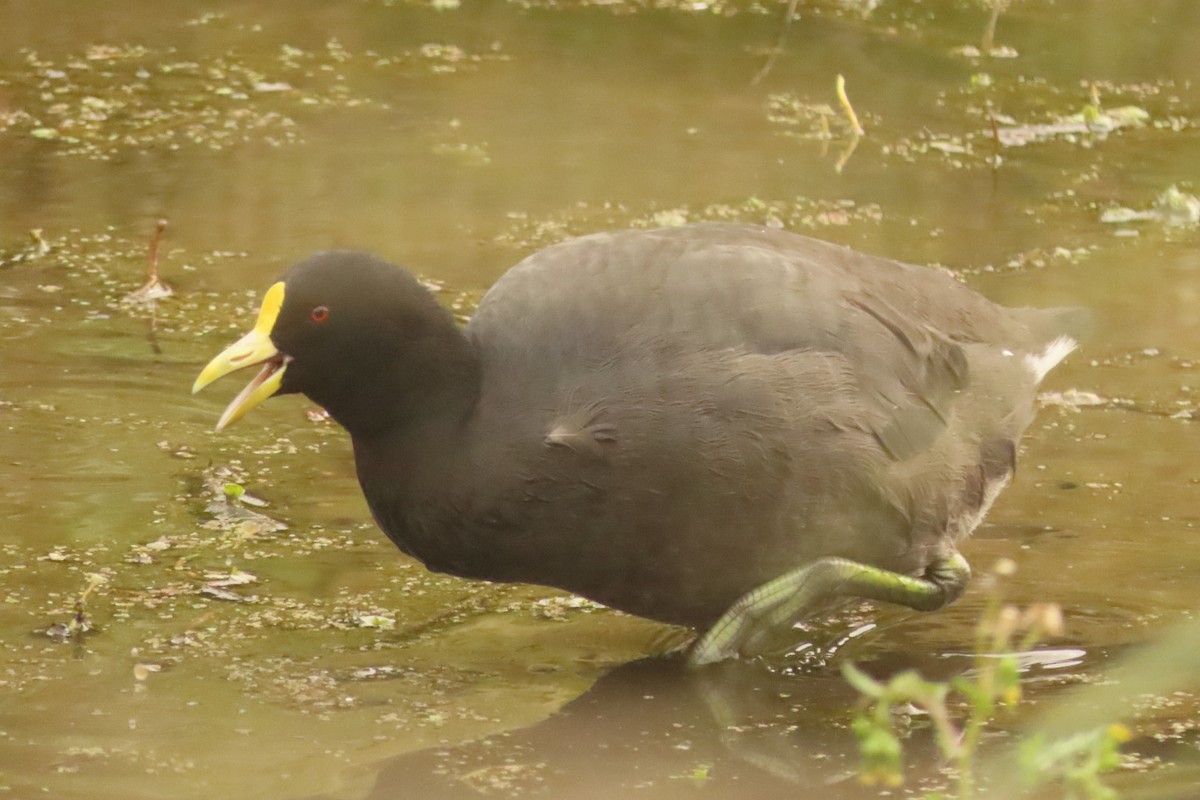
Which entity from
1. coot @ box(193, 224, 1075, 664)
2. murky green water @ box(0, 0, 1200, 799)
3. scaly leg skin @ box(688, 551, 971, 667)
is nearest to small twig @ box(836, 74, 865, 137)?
murky green water @ box(0, 0, 1200, 799)

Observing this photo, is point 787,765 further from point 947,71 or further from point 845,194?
point 947,71

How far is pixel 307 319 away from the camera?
346 cm

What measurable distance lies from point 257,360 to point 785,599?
1.20 metres

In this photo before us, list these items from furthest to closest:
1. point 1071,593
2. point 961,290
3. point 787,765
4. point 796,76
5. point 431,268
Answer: point 796,76 → point 431,268 → point 961,290 → point 1071,593 → point 787,765

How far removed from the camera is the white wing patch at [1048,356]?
4.45m

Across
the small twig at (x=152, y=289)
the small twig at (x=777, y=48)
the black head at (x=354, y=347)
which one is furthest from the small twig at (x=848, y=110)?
the black head at (x=354, y=347)

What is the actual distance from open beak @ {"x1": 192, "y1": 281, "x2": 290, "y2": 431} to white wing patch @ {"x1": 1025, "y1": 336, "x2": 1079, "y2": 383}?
1921 mm

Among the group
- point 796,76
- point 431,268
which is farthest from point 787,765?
point 796,76

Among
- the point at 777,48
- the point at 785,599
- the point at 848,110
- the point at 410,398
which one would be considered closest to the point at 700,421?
the point at 785,599

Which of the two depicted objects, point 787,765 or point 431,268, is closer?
point 787,765

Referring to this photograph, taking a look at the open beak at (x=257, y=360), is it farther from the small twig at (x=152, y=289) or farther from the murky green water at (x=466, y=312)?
the small twig at (x=152, y=289)

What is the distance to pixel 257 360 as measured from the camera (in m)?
3.48

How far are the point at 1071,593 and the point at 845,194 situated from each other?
2.78 meters

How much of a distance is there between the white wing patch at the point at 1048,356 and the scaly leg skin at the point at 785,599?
0.81 m
